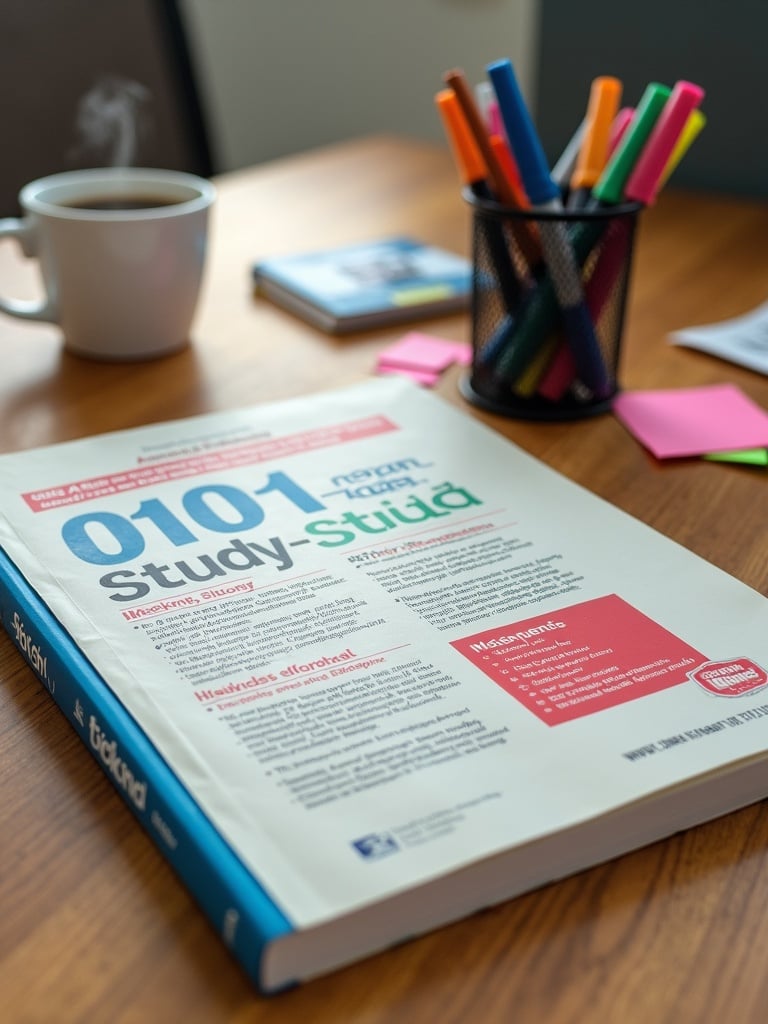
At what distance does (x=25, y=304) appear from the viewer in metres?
0.81

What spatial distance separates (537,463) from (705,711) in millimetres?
235

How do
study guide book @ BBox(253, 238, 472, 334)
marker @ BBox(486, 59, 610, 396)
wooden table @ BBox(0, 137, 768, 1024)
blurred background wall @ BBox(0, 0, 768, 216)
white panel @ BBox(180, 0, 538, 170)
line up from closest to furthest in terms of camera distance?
wooden table @ BBox(0, 137, 768, 1024)
marker @ BBox(486, 59, 610, 396)
study guide book @ BBox(253, 238, 472, 334)
blurred background wall @ BBox(0, 0, 768, 216)
white panel @ BBox(180, 0, 538, 170)

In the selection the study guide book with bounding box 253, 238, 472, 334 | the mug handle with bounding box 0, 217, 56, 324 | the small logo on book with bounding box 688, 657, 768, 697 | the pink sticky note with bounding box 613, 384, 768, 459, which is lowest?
the pink sticky note with bounding box 613, 384, 768, 459

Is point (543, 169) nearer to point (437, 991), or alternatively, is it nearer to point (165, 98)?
point (437, 991)

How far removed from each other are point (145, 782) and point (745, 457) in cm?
42

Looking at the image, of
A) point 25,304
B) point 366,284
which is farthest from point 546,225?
point 25,304

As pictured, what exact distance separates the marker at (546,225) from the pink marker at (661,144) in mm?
47

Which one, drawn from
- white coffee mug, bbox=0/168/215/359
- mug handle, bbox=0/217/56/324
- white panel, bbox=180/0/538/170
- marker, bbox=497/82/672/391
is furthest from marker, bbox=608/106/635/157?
white panel, bbox=180/0/538/170

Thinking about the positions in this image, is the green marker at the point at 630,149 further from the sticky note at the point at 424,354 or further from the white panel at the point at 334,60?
the white panel at the point at 334,60

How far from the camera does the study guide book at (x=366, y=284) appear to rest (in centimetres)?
85

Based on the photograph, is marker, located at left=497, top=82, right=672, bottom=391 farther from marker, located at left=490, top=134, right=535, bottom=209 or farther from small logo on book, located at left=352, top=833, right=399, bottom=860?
small logo on book, located at left=352, top=833, right=399, bottom=860

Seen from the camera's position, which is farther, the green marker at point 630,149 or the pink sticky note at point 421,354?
the pink sticky note at point 421,354

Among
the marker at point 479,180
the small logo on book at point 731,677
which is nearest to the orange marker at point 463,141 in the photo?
the marker at point 479,180

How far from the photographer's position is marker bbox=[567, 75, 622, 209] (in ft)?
2.21
